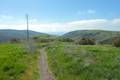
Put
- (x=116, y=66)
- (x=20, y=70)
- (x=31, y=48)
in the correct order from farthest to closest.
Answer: (x=31, y=48) < (x=20, y=70) < (x=116, y=66)

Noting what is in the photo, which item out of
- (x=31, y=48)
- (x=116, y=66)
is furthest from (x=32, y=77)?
(x=31, y=48)

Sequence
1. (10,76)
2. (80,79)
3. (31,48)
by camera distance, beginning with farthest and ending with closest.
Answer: (31,48) < (10,76) < (80,79)

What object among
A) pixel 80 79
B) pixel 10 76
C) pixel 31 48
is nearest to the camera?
pixel 80 79

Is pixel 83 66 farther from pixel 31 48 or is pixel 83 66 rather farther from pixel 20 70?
pixel 31 48

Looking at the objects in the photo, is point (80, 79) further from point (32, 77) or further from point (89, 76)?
point (32, 77)

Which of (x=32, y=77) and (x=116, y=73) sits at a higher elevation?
(x=116, y=73)

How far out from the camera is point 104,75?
64.5 feet

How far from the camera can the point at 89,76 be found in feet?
68.1

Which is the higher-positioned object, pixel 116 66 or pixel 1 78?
pixel 116 66

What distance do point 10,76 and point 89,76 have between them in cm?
868

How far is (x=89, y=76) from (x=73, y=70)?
415 cm

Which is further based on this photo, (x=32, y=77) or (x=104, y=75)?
(x=32, y=77)

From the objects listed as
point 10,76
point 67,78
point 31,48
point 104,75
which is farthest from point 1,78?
point 31,48

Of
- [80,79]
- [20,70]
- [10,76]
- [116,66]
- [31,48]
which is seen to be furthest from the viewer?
[31,48]
